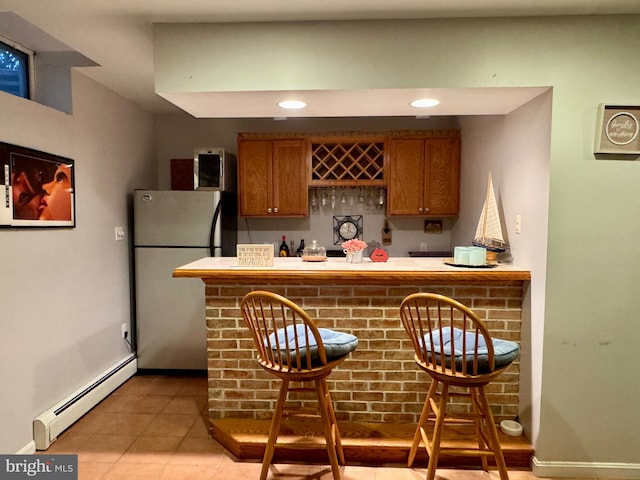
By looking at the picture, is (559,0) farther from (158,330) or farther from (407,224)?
(158,330)

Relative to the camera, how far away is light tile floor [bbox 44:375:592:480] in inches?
83.6

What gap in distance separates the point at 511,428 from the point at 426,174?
2265 mm

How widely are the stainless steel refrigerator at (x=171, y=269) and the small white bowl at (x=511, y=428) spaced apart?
2.34m

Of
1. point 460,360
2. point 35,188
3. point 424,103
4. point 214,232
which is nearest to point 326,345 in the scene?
point 460,360

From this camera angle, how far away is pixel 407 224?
4109 mm

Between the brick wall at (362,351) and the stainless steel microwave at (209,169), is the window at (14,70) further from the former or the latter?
the brick wall at (362,351)

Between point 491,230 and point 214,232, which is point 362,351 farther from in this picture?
point 214,232

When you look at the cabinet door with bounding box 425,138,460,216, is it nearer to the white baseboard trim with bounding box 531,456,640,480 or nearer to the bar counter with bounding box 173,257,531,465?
the bar counter with bounding box 173,257,531,465

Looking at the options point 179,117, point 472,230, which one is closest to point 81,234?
point 179,117

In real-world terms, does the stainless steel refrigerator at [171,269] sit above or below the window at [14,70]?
below

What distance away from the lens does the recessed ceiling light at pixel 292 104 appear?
88.7 inches

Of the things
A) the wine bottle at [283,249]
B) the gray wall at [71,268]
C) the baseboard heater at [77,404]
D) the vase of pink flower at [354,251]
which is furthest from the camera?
the wine bottle at [283,249]

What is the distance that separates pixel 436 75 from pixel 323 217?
225cm

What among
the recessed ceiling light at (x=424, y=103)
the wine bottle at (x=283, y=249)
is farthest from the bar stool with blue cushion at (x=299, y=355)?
the wine bottle at (x=283, y=249)
